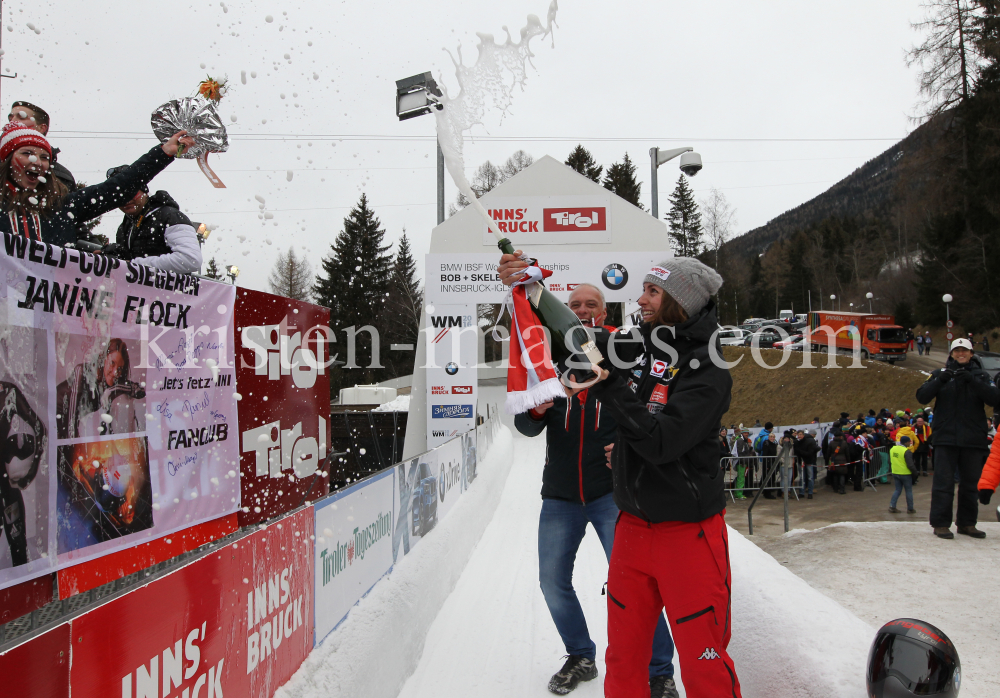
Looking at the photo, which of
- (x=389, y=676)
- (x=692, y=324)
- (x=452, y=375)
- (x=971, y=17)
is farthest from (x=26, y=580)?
(x=971, y=17)

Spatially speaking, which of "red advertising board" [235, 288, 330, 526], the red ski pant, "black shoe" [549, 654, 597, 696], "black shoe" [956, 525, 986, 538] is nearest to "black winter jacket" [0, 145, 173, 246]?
"red advertising board" [235, 288, 330, 526]

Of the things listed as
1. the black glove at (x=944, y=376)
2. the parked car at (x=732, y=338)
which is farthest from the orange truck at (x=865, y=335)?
the black glove at (x=944, y=376)

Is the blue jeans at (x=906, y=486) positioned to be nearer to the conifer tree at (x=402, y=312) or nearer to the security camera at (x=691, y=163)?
the security camera at (x=691, y=163)

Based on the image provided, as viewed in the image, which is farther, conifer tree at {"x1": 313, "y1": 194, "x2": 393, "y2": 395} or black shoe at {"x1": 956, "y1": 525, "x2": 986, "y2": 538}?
conifer tree at {"x1": 313, "y1": 194, "x2": 393, "y2": 395}

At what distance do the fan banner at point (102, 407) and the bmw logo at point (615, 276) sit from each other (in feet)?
35.7

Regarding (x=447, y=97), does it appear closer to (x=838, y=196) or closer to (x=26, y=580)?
(x=26, y=580)

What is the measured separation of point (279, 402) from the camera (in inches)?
151

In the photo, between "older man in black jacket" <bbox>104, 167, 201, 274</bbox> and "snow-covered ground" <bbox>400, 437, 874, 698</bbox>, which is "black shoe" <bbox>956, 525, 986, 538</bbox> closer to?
"snow-covered ground" <bbox>400, 437, 874, 698</bbox>

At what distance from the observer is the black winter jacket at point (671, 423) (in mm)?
1991

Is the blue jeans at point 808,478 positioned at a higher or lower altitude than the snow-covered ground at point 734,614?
lower

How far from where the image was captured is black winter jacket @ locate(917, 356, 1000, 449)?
5.11 m

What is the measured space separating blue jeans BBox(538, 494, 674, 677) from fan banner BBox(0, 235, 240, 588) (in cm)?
163

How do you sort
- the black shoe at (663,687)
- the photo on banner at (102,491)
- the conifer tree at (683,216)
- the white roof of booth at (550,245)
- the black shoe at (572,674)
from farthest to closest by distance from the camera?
the conifer tree at (683,216) → the white roof of booth at (550,245) → the black shoe at (572,674) → the black shoe at (663,687) → the photo on banner at (102,491)

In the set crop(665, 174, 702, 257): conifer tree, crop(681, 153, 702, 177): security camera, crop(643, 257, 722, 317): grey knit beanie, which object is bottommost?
crop(643, 257, 722, 317): grey knit beanie
